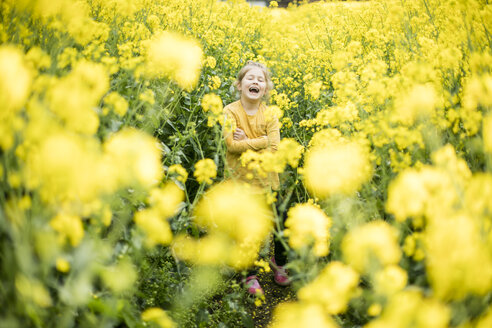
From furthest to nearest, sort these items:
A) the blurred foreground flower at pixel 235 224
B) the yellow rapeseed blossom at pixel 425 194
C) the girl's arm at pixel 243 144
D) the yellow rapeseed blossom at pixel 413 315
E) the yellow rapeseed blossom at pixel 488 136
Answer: the girl's arm at pixel 243 144, the blurred foreground flower at pixel 235 224, the yellow rapeseed blossom at pixel 488 136, the yellow rapeseed blossom at pixel 425 194, the yellow rapeseed blossom at pixel 413 315

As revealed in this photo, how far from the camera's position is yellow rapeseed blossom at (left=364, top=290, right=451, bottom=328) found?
2.87 feet

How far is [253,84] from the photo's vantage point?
2.79m

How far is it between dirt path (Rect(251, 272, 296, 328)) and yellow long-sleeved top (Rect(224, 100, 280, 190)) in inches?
32.4

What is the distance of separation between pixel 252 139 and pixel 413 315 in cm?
187

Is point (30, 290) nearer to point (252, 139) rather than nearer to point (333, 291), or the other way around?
point (333, 291)

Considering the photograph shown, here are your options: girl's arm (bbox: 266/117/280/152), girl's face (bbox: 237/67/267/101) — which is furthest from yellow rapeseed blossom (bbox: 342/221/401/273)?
girl's face (bbox: 237/67/267/101)

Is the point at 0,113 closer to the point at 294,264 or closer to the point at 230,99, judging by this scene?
the point at 294,264

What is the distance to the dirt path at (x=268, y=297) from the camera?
2.41 m

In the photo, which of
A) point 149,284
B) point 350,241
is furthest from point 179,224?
point 350,241

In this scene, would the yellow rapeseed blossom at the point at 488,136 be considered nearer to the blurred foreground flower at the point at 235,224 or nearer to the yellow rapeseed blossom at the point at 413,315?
the yellow rapeseed blossom at the point at 413,315

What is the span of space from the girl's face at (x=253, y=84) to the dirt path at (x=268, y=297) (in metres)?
1.57

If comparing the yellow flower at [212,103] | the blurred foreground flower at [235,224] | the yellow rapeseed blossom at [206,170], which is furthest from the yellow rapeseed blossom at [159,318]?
the yellow flower at [212,103]

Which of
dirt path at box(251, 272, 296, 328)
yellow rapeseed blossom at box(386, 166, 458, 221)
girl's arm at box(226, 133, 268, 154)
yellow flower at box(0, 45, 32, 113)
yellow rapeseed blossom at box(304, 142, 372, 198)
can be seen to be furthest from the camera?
girl's arm at box(226, 133, 268, 154)

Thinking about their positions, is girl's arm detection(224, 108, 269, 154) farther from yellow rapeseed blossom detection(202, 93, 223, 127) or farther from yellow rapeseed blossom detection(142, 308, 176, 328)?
yellow rapeseed blossom detection(142, 308, 176, 328)
